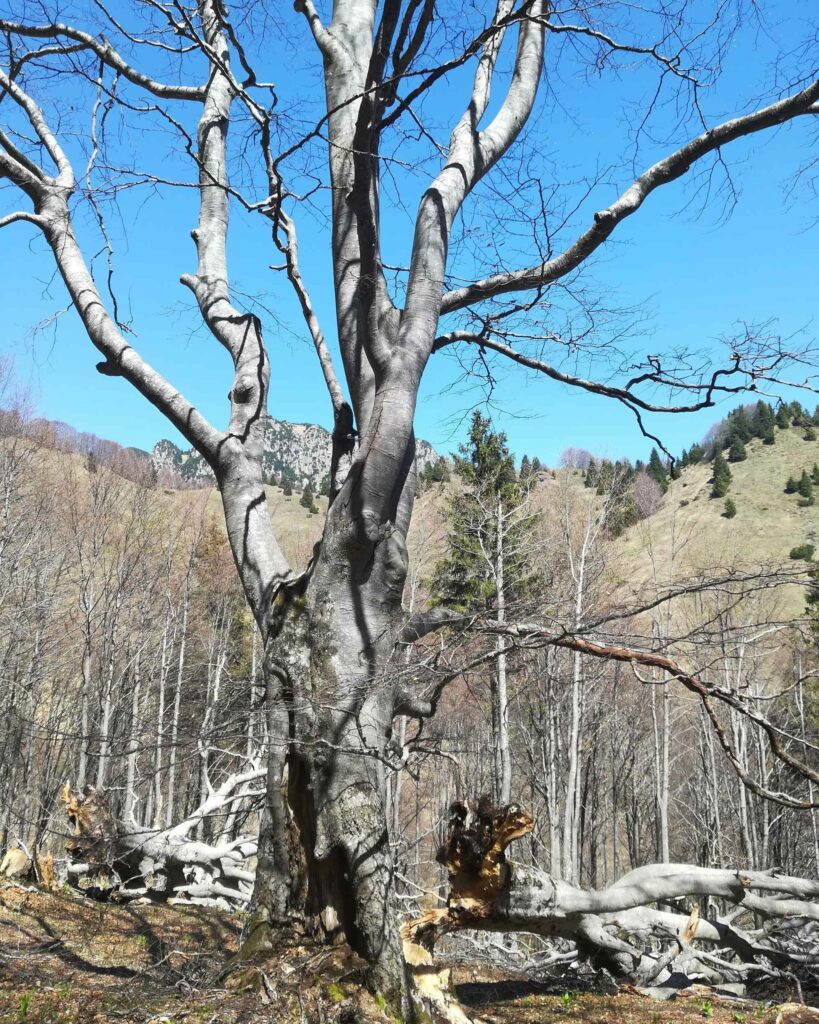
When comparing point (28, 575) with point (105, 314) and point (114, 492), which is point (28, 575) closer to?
point (114, 492)

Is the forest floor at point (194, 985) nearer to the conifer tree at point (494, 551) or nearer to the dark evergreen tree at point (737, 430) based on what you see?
the conifer tree at point (494, 551)

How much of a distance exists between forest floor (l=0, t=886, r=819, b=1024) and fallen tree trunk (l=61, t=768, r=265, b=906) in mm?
524

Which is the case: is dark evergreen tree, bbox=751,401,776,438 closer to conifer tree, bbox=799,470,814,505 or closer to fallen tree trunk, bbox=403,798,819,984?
conifer tree, bbox=799,470,814,505

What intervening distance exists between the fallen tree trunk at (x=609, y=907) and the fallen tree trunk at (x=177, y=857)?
3.86 meters

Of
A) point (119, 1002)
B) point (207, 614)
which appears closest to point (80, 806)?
point (119, 1002)

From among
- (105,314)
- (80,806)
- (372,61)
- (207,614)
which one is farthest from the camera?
(207,614)

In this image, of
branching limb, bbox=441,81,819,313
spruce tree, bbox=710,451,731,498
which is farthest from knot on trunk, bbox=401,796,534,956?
spruce tree, bbox=710,451,731,498

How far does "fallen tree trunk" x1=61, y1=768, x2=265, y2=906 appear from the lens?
25.8ft

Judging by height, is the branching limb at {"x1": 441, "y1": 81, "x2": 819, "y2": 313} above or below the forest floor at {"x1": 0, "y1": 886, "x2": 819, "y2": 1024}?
above

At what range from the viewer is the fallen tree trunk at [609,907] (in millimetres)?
4035

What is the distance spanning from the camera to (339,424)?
13.3 ft

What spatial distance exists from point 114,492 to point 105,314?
47.4 feet

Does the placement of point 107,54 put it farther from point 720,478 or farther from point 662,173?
point 720,478

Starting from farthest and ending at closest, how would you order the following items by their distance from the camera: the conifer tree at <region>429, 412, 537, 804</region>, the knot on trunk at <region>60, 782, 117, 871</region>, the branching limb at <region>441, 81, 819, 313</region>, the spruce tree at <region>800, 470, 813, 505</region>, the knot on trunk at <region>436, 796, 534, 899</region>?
the spruce tree at <region>800, 470, 813, 505</region>, the conifer tree at <region>429, 412, 537, 804</region>, the knot on trunk at <region>60, 782, 117, 871</region>, the knot on trunk at <region>436, 796, 534, 899</region>, the branching limb at <region>441, 81, 819, 313</region>
